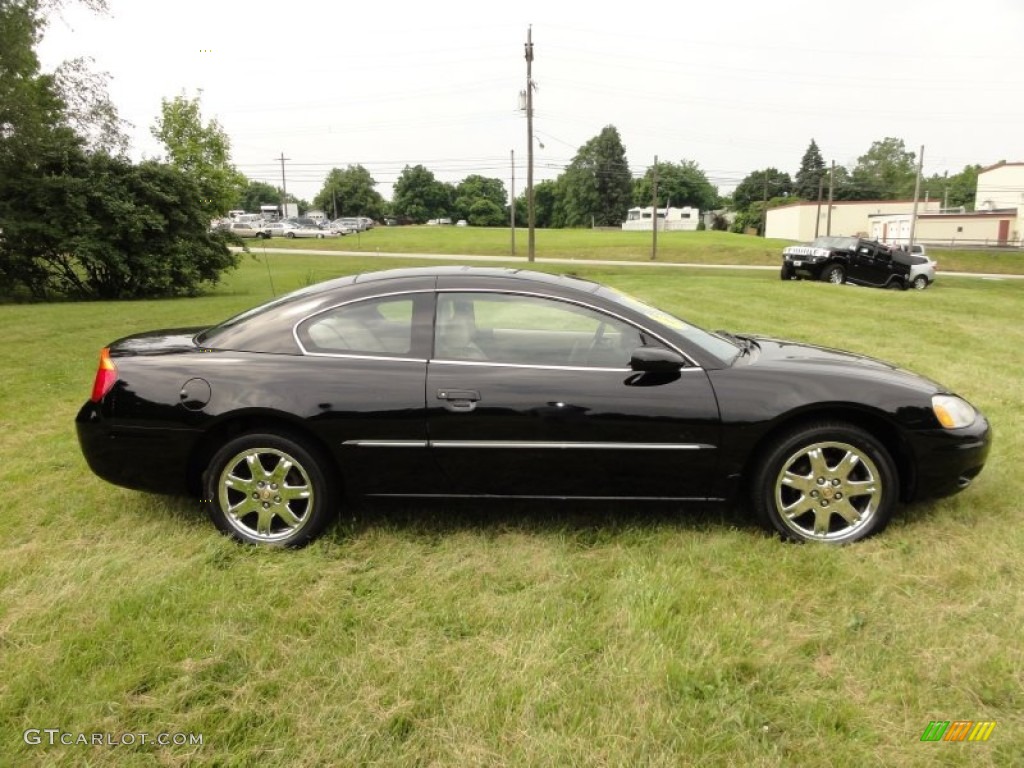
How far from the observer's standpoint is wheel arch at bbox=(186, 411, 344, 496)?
347 centimetres

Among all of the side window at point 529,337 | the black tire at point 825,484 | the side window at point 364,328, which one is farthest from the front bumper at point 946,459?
the side window at point 364,328

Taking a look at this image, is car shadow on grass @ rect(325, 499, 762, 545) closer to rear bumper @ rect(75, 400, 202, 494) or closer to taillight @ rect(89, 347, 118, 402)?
rear bumper @ rect(75, 400, 202, 494)

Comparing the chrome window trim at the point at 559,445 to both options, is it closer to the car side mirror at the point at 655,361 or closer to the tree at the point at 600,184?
the car side mirror at the point at 655,361

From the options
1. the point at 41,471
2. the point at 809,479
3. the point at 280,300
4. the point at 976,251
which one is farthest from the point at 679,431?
the point at 976,251

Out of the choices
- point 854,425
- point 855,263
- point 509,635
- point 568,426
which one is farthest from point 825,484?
point 855,263

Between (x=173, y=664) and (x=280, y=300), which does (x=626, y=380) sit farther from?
(x=173, y=664)

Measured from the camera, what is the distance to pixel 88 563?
3357 millimetres

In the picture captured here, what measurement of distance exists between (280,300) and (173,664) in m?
1.99

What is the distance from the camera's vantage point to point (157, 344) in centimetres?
390

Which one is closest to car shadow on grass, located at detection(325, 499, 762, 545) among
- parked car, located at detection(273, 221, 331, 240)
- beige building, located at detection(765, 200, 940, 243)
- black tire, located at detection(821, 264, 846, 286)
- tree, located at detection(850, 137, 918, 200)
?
black tire, located at detection(821, 264, 846, 286)

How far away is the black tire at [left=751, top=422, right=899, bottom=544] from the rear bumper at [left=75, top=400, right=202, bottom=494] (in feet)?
9.22

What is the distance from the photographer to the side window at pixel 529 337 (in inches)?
140

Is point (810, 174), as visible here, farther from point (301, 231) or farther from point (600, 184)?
point (301, 231)

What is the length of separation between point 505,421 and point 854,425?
1.72m
